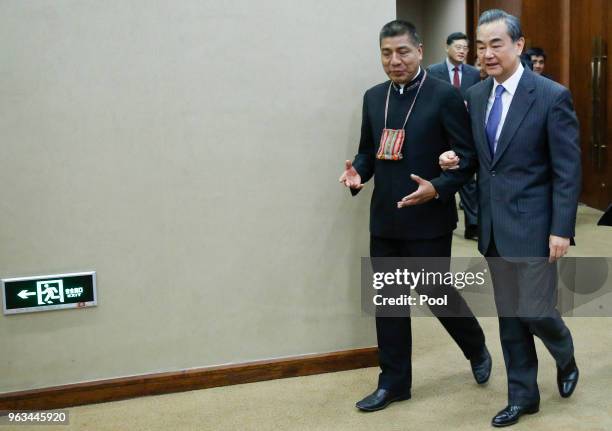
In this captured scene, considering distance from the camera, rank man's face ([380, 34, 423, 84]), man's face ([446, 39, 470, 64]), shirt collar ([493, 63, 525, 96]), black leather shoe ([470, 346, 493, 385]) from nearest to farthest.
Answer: shirt collar ([493, 63, 525, 96])
man's face ([380, 34, 423, 84])
black leather shoe ([470, 346, 493, 385])
man's face ([446, 39, 470, 64])

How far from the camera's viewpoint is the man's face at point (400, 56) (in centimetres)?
319

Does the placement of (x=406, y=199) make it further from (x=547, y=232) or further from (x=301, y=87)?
(x=301, y=87)

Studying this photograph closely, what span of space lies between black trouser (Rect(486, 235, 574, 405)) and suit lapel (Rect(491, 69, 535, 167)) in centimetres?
39

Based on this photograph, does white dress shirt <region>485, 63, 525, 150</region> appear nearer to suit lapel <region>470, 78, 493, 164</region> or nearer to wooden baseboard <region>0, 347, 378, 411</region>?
suit lapel <region>470, 78, 493, 164</region>

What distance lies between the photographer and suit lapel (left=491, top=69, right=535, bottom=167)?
119 inches

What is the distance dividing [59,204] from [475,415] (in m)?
1.87

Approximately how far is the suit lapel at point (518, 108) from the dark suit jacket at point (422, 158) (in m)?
0.19

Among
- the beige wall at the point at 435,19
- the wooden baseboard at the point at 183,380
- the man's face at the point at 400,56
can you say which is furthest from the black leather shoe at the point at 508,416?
the beige wall at the point at 435,19

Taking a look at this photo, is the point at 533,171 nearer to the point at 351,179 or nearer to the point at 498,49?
the point at 498,49

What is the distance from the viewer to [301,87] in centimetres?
365

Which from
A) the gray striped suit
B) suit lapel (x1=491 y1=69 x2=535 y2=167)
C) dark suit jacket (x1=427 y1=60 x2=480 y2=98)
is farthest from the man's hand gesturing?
dark suit jacket (x1=427 y1=60 x2=480 y2=98)

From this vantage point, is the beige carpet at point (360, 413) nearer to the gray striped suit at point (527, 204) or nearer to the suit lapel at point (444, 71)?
the gray striped suit at point (527, 204)

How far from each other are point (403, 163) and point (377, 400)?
96cm

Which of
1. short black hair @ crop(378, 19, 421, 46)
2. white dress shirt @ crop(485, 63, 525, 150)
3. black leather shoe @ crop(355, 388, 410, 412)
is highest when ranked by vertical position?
short black hair @ crop(378, 19, 421, 46)
